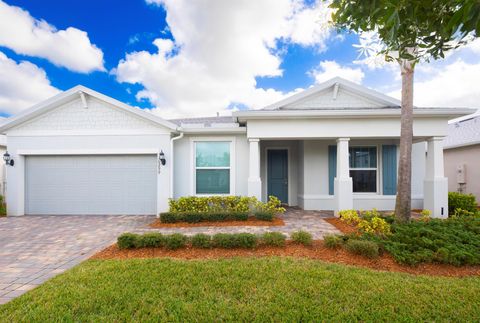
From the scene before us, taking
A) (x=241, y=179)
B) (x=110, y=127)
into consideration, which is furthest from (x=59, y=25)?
(x=241, y=179)

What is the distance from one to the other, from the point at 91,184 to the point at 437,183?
477 inches

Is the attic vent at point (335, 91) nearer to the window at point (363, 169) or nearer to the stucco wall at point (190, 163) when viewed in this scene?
the window at point (363, 169)

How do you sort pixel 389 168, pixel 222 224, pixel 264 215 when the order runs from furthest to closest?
1. pixel 389 168
2. pixel 264 215
3. pixel 222 224

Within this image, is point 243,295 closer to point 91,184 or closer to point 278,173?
point 278,173

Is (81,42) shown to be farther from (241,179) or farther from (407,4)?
(407,4)

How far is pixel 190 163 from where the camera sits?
8125mm

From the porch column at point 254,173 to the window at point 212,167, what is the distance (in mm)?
1041

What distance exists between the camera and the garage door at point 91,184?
316 inches

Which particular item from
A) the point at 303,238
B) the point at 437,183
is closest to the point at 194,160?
the point at 303,238

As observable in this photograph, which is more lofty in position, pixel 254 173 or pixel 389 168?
pixel 389 168

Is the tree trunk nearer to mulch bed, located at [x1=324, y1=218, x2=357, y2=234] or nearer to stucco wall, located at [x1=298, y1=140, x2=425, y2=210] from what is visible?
mulch bed, located at [x1=324, y1=218, x2=357, y2=234]

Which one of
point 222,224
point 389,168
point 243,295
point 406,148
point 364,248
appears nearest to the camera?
point 243,295

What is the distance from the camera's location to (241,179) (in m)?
8.04

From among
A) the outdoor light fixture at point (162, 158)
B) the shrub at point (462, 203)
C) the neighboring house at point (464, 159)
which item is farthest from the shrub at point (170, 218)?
the neighboring house at point (464, 159)
